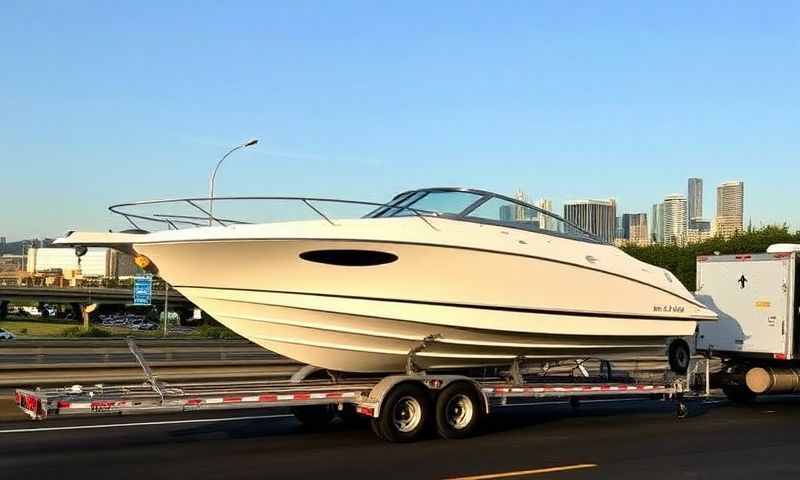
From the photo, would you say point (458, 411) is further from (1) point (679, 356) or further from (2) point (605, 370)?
(1) point (679, 356)

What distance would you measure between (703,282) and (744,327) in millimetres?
1116

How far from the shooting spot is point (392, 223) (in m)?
10.2

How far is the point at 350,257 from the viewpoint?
9.88m

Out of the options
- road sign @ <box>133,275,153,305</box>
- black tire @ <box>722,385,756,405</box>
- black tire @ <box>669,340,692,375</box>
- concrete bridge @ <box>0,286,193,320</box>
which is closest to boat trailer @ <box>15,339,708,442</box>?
black tire @ <box>669,340,692,375</box>

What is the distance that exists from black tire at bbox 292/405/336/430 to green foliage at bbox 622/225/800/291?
1913 inches

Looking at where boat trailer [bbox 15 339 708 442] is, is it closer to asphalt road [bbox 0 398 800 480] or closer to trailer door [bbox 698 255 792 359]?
asphalt road [bbox 0 398 800 480]

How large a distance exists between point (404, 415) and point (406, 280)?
5.40ft

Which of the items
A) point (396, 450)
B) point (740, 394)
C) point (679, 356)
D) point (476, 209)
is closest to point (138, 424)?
point (396, 450)

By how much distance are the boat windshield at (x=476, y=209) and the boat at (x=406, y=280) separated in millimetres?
19

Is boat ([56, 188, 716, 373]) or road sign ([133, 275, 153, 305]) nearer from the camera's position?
boat ([56, 188, 716, 373])

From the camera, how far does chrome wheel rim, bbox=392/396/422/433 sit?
10158mm

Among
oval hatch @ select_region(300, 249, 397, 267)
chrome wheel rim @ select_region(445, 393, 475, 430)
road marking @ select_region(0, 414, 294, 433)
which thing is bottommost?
road marking @ select_region(0, 414, 294, 433)

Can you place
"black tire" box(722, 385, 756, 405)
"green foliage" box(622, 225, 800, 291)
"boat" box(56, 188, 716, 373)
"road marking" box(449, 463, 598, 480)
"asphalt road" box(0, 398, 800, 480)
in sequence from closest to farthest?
1. "road marking" box(449, 463, 598, 480)
2. "asphalt road" box(0, 398, 800, 480)
3. "boat" box(56, 188, 716, 373)
4. "black tire" box(722, 385, 756, 405)
5. "green foliage" box(622, 225, 800, 291)

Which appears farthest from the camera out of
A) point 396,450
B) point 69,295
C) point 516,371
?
point 69,295
